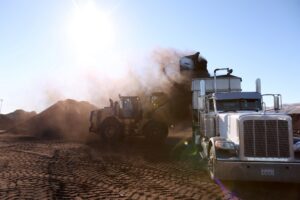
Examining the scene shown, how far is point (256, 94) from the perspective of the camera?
10.5m

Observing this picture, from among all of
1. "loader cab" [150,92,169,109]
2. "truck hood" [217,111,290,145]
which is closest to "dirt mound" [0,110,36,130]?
"loader cab" [150,92,169,109]

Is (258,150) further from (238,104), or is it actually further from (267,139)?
(238,104)

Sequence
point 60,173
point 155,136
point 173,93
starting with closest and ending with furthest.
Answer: point 60,173 < point 155,136 < point 173,93

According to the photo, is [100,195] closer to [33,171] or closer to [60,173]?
[60,173]

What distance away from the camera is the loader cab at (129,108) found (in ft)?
65.8

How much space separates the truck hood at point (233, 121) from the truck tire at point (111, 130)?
34.4 ft

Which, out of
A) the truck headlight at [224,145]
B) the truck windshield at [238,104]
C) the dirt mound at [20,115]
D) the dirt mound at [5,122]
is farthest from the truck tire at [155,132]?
the dirt mound at [20,115]

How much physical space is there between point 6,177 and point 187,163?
6063 millimetres

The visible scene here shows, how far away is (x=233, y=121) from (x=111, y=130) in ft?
39.4

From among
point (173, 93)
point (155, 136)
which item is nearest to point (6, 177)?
point (155, 136)

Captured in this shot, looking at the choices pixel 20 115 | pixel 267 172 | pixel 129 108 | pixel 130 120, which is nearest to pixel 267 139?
pixel 267 172

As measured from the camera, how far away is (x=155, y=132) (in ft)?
61.6

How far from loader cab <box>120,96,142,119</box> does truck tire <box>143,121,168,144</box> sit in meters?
1.55

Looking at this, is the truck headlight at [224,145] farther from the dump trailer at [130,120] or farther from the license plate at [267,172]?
the dump trailer at [130,120]
